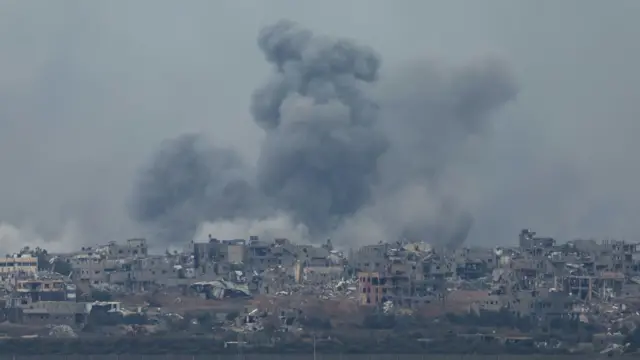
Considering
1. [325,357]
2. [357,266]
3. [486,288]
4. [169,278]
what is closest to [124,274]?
[169,278]

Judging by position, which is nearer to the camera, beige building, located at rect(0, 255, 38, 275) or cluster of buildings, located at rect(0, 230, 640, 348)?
cluster of buildings, located at rect(0, 230, 640, 348)

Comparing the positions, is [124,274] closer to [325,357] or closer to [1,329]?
[1,329]

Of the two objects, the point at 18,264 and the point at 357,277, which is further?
the point at 18,264

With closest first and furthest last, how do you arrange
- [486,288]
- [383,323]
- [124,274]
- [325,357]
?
[325,357] → [383,323] → [486,288] → [124,274]

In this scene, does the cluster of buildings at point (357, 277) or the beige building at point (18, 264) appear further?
the beige building at point (18, 264)

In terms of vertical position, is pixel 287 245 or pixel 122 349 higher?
pixel 287 245
